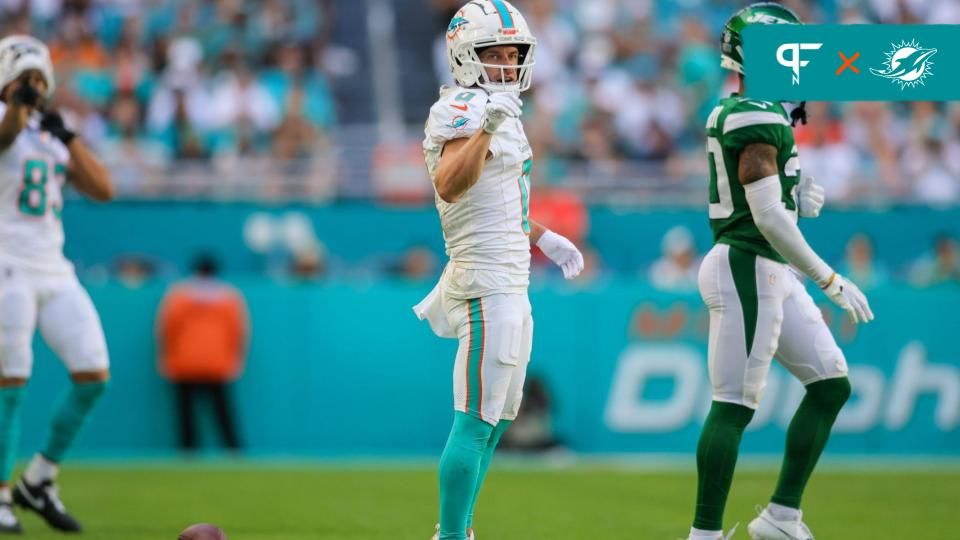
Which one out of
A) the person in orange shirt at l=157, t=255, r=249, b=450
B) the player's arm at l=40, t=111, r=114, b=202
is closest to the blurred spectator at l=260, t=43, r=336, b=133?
the person in orange shirt at l=157, t=255, r=249, b=450

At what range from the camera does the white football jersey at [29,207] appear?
7816 millimetres

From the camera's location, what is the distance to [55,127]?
7.88 m

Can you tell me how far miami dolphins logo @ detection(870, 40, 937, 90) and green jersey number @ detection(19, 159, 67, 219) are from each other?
4285 mm

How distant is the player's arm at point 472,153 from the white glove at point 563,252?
0.74 meters

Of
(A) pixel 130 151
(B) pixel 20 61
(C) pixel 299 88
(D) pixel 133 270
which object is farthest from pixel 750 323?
(C) pixel 299 88

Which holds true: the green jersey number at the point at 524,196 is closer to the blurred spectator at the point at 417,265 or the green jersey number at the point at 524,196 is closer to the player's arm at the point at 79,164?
the player's arm at the point at 79,164

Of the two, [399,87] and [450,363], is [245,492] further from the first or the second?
[399,87]

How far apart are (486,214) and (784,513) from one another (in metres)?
1.91

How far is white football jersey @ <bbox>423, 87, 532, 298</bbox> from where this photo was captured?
593cm

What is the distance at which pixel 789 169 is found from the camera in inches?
250

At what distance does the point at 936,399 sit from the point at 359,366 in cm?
507

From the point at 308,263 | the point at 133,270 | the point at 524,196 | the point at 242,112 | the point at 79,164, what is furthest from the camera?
the point at 242,112

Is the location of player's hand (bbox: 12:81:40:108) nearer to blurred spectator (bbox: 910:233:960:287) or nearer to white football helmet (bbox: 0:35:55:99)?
white football helmet (bbox: 0:35:55:99)

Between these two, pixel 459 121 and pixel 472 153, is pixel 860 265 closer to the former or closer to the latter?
pixel 459 121
